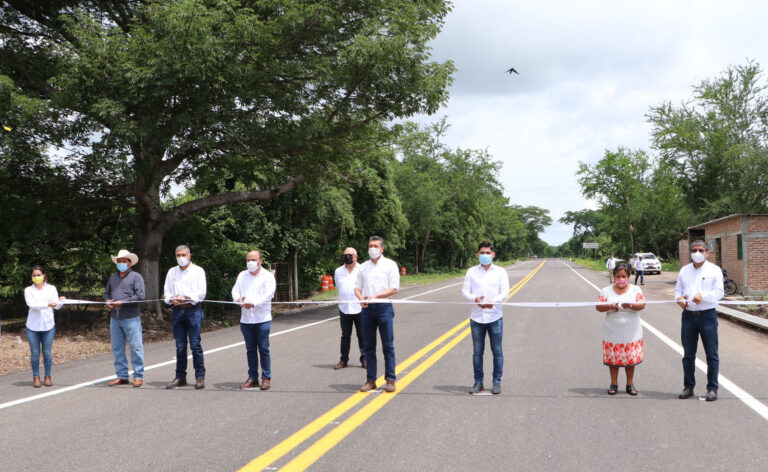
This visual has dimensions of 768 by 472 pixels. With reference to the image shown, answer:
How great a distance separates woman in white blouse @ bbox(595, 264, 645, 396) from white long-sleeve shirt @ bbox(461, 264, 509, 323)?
1.14 m

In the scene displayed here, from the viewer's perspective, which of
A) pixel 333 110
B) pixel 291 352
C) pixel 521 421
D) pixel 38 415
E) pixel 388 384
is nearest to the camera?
pixel 521 421

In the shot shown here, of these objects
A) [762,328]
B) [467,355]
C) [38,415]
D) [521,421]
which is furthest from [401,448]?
[762,328]

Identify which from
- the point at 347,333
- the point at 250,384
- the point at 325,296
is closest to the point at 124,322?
the point at 250,384

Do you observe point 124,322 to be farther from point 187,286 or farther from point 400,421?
point 400,421

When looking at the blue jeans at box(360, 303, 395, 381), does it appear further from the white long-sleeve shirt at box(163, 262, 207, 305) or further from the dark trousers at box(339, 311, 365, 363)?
the white long-sleeve shirt at box(163, 262, 207, 305)

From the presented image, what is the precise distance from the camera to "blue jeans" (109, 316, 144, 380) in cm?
742

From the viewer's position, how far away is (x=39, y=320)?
770 centimetres

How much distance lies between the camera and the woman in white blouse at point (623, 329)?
642 centimetres

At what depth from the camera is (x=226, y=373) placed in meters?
8.11

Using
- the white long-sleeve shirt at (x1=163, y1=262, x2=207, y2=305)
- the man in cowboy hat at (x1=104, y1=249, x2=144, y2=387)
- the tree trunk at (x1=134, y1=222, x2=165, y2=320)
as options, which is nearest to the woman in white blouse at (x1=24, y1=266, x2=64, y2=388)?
the man in cowboy hat at (x1=104, y1=249, x2=144, y2=387)

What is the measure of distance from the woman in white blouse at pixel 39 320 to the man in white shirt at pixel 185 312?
66.8 inches

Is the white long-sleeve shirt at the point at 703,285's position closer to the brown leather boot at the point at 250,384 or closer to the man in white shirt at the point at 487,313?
the man in white shirt at the point at 487,313

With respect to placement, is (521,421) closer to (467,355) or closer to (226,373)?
(467,355)

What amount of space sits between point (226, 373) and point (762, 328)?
37.2 feet
